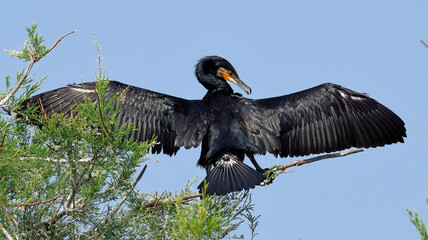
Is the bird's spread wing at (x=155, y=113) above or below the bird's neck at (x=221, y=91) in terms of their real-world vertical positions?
below

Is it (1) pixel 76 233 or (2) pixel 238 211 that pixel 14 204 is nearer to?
(1) pixel 76 233

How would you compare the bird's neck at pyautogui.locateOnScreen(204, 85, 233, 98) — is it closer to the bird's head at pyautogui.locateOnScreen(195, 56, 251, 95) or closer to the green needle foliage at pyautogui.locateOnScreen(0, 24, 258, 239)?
the bird's head at pyautogui.locateOnScreen(195, 56, 251, 95)

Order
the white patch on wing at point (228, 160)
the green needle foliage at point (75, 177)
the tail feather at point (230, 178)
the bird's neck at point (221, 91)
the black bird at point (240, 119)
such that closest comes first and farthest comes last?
1. the green needle foliage at point (75, 177)
2. the tail feather at point (230, 178)
3. the white patch on wing at point (228, 160)
4. the black bird at point (240, 119)
5. the bird's neck at point (221, 91)

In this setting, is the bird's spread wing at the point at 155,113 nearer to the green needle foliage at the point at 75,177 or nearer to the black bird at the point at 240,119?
the black bird at the point at 240,119

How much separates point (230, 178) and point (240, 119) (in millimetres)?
904

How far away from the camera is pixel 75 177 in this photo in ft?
12.5

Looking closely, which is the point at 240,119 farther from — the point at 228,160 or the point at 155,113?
the point at 155,113

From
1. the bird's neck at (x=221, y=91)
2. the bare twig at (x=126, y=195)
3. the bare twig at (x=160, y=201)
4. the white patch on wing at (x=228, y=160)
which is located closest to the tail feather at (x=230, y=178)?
the white patch on wing at (x=228, y=160)

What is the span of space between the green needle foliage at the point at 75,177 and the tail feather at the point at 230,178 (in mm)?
548

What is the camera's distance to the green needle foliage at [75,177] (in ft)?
12.4

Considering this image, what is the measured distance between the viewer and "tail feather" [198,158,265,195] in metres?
4.89

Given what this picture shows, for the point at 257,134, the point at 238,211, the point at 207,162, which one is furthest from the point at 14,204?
the point at 257,134

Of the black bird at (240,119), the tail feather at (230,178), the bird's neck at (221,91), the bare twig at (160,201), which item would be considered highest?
the bird's neck at (221,91)

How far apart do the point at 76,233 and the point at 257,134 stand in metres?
2.21
